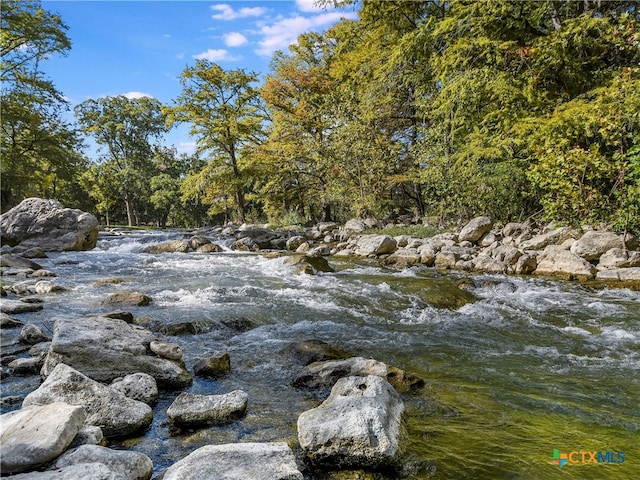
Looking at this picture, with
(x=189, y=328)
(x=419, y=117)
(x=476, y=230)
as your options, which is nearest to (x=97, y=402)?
(x=189, y=328)

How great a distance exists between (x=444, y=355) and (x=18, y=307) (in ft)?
21.3

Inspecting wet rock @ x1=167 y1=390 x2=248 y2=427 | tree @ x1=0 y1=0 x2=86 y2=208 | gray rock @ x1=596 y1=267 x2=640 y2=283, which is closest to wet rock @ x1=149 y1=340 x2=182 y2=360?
wet rock @ x1=167 y1=390 x2=248 y2=427

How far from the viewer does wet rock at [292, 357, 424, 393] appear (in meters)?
3.71

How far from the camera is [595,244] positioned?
9.88m

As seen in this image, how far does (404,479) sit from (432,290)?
6033 mm

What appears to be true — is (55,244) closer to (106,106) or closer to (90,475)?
(90,475)

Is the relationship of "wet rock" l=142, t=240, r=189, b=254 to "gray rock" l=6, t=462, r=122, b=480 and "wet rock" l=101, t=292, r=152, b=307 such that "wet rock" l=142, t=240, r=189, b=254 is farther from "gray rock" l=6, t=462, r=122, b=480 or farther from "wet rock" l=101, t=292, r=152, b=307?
"gray rock" l=6, t=462, r=122, b=480

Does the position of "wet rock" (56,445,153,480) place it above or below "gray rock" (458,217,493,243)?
below

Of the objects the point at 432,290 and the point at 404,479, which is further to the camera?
the point at 432,290

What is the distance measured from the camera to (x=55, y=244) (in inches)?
574

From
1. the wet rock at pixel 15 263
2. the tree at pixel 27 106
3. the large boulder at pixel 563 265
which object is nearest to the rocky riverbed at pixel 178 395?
the wet rock at pixel 15 263

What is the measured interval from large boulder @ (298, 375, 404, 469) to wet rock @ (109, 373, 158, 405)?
148 centimetres

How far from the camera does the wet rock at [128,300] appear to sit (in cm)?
679

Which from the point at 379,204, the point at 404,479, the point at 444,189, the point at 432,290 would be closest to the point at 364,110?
the point at 379,204
